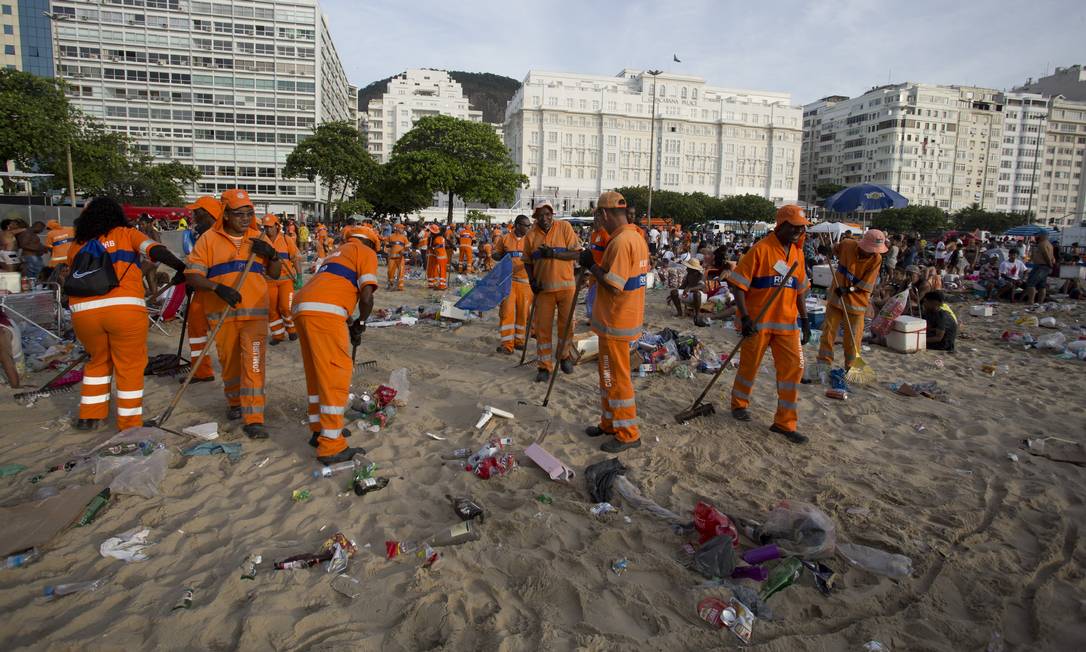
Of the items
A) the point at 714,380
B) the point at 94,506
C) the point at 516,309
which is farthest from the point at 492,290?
the point at 94,506

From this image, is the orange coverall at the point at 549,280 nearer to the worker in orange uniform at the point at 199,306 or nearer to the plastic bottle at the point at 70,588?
the worker in orange uniform at the point at 199,306

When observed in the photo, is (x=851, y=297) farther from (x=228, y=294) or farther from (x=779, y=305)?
(x=228, y=294)

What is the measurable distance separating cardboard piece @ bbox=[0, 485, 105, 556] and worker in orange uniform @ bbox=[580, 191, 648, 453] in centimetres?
330

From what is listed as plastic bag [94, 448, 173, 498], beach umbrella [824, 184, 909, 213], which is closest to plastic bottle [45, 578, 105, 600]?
plastic bag [94, 448, 173, 498]

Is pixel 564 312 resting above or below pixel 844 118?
below

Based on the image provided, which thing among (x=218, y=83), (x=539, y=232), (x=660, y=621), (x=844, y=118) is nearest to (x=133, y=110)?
(x=218, y=83)

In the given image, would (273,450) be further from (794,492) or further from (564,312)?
(794,492)

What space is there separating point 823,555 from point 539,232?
427 centimetres

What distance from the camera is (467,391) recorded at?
5.93m

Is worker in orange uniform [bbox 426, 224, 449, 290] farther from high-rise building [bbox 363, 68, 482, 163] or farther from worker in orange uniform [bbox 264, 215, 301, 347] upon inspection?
high-rise building [bbox 363, 68, 482, 163]

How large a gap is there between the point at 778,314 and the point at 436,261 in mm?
10131

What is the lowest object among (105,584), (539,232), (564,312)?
(105,584)

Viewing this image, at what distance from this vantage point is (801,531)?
306 cm

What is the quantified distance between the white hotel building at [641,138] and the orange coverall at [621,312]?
7828 centimetres
